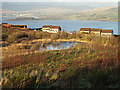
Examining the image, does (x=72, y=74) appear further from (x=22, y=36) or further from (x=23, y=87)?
(x=22, y=36)

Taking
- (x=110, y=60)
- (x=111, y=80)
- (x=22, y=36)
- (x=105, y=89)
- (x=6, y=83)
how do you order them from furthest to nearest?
(x=22, y=36)
(x=110, y=60)
(x=6, y=83)
(x=111, y=80)
(x=105, y=89)


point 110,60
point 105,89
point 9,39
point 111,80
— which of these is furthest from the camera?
→ point 9,39

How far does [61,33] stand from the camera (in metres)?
19.5

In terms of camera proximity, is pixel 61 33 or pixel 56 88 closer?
pixel 56 88

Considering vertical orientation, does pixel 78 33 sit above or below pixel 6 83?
above

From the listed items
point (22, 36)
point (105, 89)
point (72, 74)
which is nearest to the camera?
point (105, 89)

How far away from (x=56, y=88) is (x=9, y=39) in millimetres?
17143

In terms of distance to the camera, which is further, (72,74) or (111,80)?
(72,74)

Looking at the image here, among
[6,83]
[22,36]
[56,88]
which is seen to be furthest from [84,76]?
[22,36]

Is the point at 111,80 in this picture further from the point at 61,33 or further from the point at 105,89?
the point at 61,33

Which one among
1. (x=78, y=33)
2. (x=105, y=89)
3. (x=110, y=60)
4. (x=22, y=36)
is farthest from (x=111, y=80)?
(x=22, y=36)

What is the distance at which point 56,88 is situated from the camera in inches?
102

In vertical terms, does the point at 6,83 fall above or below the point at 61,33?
below

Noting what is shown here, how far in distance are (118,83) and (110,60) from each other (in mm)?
1057
